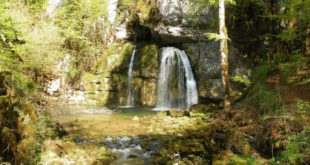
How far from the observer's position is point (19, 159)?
18.2 feet

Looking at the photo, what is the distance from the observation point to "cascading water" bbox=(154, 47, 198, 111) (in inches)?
651

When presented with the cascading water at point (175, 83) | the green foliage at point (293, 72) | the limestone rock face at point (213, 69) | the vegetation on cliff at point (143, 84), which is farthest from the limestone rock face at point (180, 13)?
the green foliage at point (293, 72)

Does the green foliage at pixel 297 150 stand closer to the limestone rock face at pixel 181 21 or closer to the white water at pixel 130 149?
the white water at pixel 130 149

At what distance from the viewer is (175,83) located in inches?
672

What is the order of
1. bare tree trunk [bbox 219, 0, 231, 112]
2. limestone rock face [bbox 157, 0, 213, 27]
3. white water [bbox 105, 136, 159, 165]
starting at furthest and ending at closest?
1. limestone rock face [bbox 157, 0, 213, 27]
2. bare tree trunk [bbox 219, 0, 231, 112]
3. white water [bbox 105, 136, 159, 165]

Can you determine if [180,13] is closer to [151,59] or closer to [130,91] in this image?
[151,59]

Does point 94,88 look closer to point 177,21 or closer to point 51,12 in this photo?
point 177,21

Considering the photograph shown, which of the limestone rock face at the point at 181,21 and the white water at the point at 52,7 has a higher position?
the white water at the point at 52,7

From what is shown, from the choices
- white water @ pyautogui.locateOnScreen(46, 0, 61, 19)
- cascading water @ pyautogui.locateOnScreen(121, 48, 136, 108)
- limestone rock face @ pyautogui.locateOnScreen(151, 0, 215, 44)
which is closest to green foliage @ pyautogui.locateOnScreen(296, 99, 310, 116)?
limestone rock face @ pyautogui.locateOnScreen(151, 0, 215, 44)

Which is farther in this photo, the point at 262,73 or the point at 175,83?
the point at 175,83

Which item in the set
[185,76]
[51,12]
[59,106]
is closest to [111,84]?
[59,106]

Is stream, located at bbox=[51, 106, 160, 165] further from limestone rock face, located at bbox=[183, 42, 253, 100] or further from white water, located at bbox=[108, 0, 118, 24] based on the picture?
white water, located at bbox=[108, 0, 118, 24]

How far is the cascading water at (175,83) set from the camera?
651 inches

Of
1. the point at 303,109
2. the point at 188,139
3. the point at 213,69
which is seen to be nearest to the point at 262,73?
the point at 213,69
